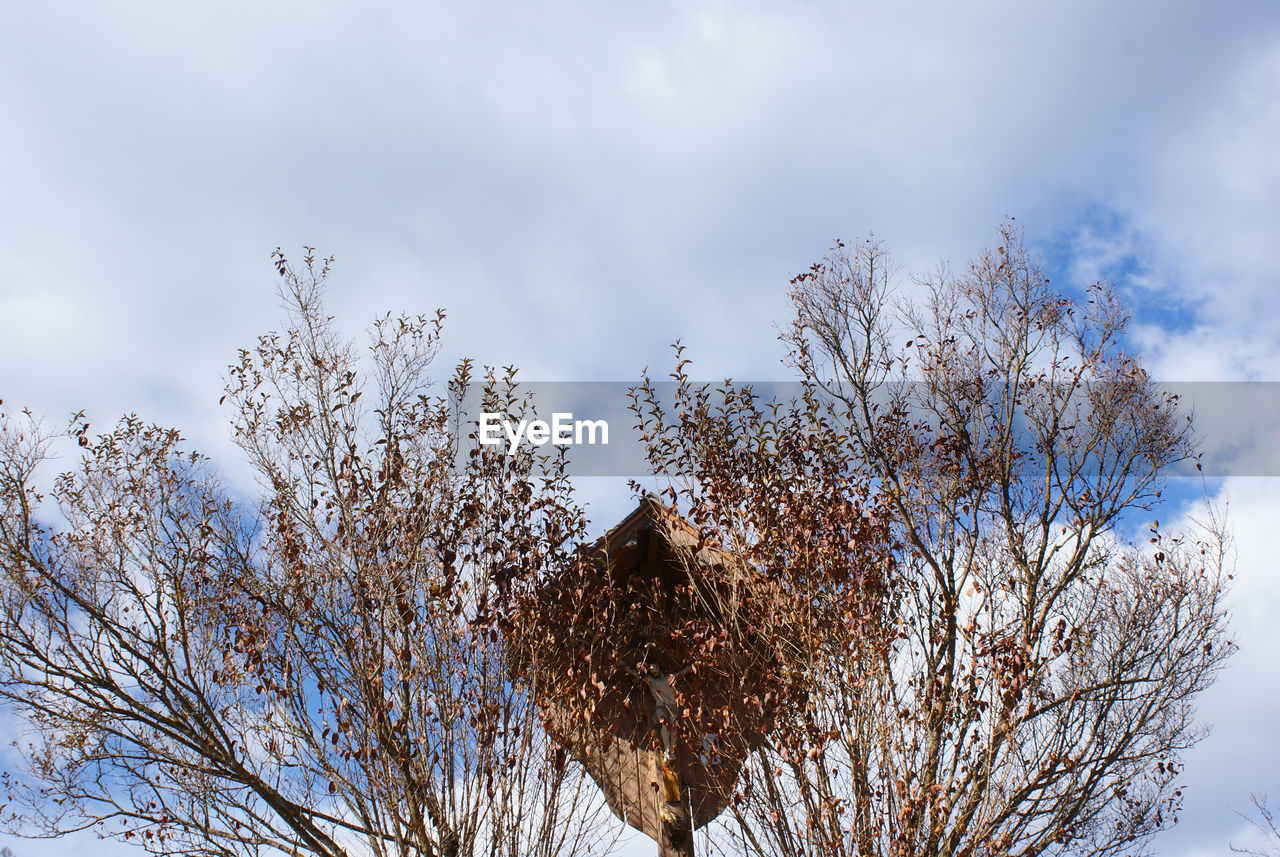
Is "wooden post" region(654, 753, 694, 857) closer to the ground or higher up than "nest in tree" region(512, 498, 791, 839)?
closer to the ground

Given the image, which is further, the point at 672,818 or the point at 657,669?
the point at 657,669

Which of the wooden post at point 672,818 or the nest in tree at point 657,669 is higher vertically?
the nest in tree at point 657,669

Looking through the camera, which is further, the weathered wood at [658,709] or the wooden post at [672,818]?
the wooden post at [672,818]

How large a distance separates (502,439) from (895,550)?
351 centimetres

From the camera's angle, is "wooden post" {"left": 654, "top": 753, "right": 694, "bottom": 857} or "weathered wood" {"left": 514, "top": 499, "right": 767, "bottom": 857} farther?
"wooden post" {"left": 654, "top": 753, "right": 694, "bottom": 857}

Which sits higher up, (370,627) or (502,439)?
(502,439)

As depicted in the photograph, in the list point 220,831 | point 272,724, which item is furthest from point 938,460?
point 220,831

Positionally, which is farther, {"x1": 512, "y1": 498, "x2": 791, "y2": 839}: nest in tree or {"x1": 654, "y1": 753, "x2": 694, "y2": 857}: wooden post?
{"x1": 654, "y1": 753, "x2": 694, "y2": 857}: wooden post

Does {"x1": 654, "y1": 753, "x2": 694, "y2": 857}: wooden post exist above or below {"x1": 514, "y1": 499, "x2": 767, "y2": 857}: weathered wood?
below

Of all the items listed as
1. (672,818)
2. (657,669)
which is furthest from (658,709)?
(672,818)

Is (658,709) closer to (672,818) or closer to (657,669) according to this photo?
(657,669)

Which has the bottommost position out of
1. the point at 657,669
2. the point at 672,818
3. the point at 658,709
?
the point at 672,818

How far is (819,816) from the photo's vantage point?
19.3 feet

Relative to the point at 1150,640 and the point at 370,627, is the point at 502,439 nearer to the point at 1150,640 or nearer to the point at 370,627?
the point at 370,627
